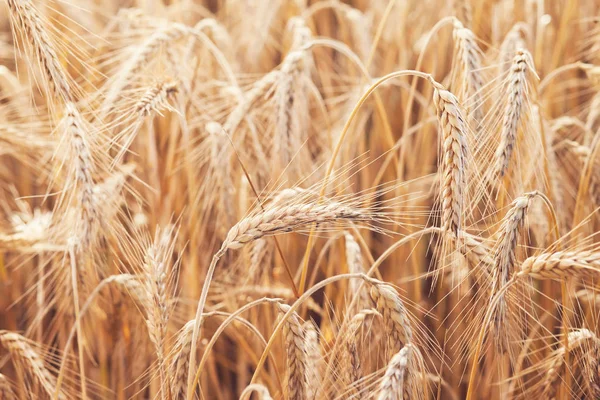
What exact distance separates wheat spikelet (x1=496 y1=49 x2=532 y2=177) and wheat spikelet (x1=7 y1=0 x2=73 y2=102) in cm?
89

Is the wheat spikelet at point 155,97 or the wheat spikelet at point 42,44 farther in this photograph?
the wheat spikelet at point 155,97

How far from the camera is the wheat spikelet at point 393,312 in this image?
1.05 metres

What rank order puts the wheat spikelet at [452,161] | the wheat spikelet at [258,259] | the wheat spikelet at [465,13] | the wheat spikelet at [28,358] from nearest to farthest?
1. the wheat spikelet at [452,161]
2. the wheat spikelet at [28,358]
3. the wheat spikelet at [258,259]
4. the wheat spikelet at [465,13]

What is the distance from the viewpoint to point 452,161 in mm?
1043

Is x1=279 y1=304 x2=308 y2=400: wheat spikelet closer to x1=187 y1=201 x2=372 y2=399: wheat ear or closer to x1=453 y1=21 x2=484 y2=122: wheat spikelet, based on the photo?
x1=187 y1=201 x2=372 y2=399: wheat ear

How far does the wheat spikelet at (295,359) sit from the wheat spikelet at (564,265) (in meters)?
0.42

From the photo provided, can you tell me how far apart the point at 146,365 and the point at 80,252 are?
0.60 metres

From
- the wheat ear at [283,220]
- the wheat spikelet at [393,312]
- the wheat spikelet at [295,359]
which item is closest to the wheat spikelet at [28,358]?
the wheat ear at [283,220]

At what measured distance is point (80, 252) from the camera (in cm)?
124

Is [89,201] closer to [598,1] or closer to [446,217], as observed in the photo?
[446,217]

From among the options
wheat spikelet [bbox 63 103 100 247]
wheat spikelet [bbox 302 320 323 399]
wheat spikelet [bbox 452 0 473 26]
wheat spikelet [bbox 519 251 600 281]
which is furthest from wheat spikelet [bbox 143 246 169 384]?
wheat spikelet [bbox 452 0 473 26]

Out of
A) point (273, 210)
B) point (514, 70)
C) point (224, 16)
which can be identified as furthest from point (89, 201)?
point (224, 16)

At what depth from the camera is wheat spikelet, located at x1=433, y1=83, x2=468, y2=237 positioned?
1022 mm

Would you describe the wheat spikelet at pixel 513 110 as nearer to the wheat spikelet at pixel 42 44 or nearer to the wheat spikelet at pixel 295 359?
the wheat spikelet at pixel 295 359
